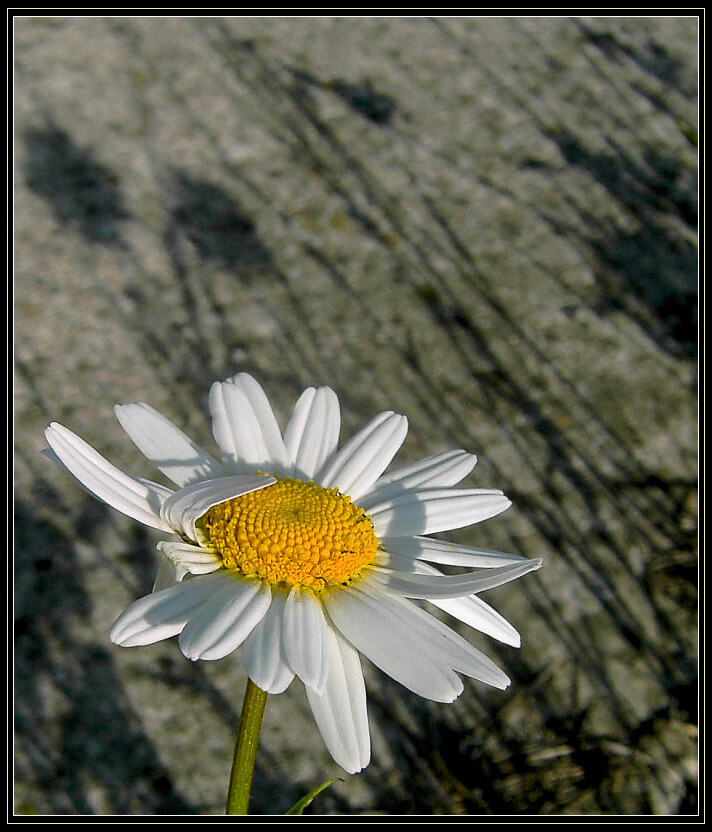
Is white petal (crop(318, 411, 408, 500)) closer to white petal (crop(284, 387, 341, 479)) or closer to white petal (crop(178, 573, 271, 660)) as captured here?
white petal (crop(284, 387, 341, 479))

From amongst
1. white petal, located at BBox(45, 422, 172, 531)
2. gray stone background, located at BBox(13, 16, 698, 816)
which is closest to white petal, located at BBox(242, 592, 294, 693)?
white petal, located at BBox(45, 422, 172, 531)

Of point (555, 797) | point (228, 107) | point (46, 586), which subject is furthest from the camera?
point (228, 107)

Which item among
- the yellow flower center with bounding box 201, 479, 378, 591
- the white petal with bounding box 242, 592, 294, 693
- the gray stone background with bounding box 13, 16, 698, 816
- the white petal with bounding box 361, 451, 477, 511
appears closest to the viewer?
the white petal with bounding box 242, 592, 294, 693

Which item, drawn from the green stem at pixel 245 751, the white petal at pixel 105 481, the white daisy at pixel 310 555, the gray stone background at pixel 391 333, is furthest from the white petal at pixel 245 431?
the gray stone background at pixel 391 333

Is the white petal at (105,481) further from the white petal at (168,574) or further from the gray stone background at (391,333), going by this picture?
the gray stone background at (391,333)

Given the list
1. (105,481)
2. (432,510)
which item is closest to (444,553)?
(432,510)

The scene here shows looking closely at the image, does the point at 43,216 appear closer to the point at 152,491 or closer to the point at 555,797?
the point at 152,491
